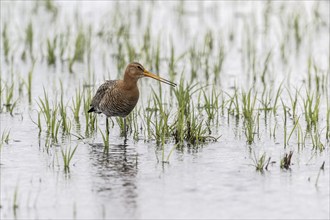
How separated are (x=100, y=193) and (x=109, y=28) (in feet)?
26.9

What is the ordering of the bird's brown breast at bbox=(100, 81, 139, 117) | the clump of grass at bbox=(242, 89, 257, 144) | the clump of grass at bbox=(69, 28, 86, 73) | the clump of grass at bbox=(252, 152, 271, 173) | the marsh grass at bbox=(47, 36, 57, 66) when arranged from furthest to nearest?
the marsh grass at bbox=(47, 36, 57, 66)
the clump of grass at bbox=(69, 28, 86, 73)
the bird's brown breast at bbox=(100, 81, 139, 117)
the clump of grass at bbox=(242, 89, 257, 144)
the clump of grass at bbox=(252, 152, 271, 173)

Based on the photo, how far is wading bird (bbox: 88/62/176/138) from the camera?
8.52 m

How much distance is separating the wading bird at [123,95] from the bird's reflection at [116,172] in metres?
0.39

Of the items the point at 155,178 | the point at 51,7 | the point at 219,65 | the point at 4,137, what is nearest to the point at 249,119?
the point at 155,178

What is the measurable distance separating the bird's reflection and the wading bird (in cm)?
39

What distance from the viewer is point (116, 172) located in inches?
288

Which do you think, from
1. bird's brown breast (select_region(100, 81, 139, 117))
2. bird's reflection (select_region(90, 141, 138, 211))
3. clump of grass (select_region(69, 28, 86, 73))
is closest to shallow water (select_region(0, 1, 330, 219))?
bird's reflection (select_region(90, 141, 138, 211))

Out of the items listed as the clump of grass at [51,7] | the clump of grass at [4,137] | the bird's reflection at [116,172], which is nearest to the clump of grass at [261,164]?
the bird's reflection at [116,172]

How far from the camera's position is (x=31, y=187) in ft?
22.3

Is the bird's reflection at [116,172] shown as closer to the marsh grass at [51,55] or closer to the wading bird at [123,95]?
the wading bird at [123,95]

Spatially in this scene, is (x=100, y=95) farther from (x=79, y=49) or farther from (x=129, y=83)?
(x=79, y=49)

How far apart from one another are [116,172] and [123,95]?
142 centimetres

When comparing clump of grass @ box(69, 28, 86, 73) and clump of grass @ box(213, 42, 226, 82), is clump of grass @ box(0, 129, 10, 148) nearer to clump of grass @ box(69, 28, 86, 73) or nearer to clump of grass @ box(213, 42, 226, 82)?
clump of grass @ box(69, 28, 86, 73)

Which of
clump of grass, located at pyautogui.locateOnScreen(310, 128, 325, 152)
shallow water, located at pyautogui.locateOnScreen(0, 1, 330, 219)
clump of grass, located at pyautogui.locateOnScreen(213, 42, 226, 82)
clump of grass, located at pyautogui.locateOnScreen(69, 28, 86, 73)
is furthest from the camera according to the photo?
clump of grass, located at pyautogui.locateOnScreen(69, 28, 86, 73)
